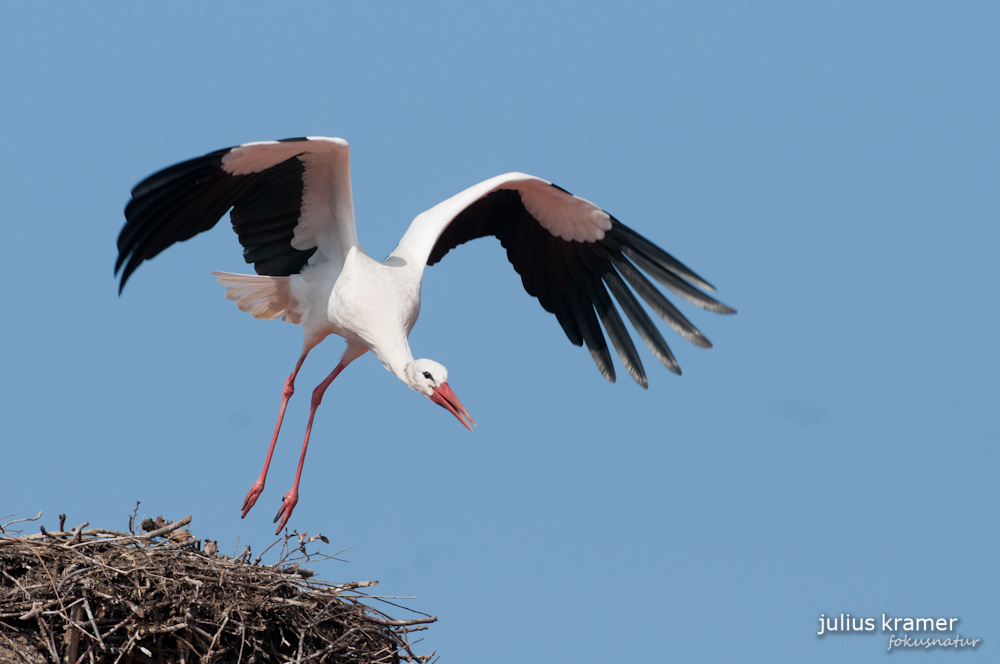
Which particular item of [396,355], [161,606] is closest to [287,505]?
[396,355]

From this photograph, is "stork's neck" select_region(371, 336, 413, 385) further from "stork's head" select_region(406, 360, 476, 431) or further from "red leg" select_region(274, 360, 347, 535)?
"red leg" select_region(274, 360, 347, 535)

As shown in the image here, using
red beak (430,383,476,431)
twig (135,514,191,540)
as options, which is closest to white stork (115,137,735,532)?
red beak (430,383,476,431)

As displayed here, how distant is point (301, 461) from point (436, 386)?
1.56m

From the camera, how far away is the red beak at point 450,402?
7.80 metres

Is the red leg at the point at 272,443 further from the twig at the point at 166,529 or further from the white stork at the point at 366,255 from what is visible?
the twig at the point at 166,529

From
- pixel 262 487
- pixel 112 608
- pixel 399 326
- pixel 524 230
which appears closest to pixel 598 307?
pixel 524 230

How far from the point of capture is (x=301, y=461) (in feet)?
29.3

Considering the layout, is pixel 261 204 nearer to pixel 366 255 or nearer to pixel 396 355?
pixel 366 255

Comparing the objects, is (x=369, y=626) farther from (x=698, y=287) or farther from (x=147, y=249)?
(x=698, y=287)

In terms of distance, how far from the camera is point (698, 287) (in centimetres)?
880

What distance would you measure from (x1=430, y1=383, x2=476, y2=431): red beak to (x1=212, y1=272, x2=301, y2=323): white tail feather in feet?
5.57

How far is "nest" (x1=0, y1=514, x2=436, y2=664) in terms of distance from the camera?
6242mm

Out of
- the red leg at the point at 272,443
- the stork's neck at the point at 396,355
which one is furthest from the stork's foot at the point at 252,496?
the stork's neck at the point at 396,355

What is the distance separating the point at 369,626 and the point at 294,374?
2.77 metres
